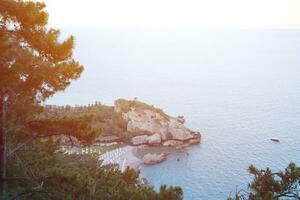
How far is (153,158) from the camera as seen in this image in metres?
49.6

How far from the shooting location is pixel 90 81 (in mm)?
122062

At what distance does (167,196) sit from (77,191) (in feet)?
10.0

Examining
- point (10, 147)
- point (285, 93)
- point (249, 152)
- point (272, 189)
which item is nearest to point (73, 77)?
point (10, 147)

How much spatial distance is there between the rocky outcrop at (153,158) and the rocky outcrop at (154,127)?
533 cm

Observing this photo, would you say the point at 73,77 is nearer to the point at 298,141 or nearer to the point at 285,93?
the point at 298,141

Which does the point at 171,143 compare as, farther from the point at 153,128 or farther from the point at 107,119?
the point at 107,119

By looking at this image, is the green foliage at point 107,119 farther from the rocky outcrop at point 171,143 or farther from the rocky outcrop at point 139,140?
the rocky outcrop at point 171,143

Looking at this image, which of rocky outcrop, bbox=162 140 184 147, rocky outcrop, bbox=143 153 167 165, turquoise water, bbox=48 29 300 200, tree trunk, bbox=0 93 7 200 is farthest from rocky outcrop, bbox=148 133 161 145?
tree trunk, bbox=0 93 7 200

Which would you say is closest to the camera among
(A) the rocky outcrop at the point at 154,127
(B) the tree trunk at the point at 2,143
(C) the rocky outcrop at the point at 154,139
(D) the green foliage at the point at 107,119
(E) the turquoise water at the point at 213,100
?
(B) the tree trunk at the point at 2,143

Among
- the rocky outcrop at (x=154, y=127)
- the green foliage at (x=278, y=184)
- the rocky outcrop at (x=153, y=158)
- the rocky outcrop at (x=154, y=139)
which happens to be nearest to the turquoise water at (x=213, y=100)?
the rocky outcrop at (x=153, y=158)

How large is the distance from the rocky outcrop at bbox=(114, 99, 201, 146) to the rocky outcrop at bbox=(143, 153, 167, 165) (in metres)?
5.33

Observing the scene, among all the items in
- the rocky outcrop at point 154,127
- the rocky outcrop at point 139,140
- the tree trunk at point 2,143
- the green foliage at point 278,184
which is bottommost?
the green foliage at point 278,184

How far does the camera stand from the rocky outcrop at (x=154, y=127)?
56250mm

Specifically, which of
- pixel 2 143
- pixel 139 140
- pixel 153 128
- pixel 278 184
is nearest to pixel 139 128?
pixel 153 128
